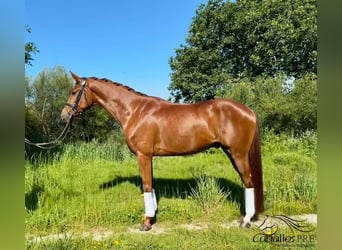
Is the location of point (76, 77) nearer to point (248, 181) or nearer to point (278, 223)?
point (248, 181)

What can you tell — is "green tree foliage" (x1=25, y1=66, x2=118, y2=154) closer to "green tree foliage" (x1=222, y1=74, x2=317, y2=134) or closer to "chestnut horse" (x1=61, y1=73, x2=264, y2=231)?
"chestnut horse" (x1=61, y1=73, x2=264, y2=231)

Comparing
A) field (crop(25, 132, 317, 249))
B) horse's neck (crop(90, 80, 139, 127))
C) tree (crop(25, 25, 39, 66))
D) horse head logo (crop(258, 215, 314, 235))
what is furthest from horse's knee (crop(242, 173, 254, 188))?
tree (crop(25, 25, 39, 66))

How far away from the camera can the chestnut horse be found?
2516mm

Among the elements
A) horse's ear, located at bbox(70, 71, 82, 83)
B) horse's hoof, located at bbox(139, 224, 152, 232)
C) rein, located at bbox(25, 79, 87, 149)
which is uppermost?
horse's ear, located at bbox(70, 71, 82, 83)

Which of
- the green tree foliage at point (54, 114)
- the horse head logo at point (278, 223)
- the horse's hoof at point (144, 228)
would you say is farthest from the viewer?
the green tree foliage at point (54, 114)

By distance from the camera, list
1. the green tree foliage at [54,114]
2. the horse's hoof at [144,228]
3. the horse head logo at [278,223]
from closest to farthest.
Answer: the horse head logo at [278,223]
the horse's hoof at [144,228]
the green tree foliage at [54,114]

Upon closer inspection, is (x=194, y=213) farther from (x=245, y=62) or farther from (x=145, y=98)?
(x=245, y=62)

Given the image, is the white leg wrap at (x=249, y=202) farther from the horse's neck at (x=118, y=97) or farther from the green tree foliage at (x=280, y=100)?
the horse's neck at (x=118, y=97)

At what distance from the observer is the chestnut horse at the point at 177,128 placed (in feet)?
8.25

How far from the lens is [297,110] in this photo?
8.32 feet

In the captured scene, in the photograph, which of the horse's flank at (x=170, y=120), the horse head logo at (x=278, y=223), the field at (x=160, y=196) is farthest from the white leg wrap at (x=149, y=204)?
the horse head logo at (x=278, y=223)

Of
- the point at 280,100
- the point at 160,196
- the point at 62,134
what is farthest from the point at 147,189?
the point at 280,100

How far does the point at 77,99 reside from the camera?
105 inches
